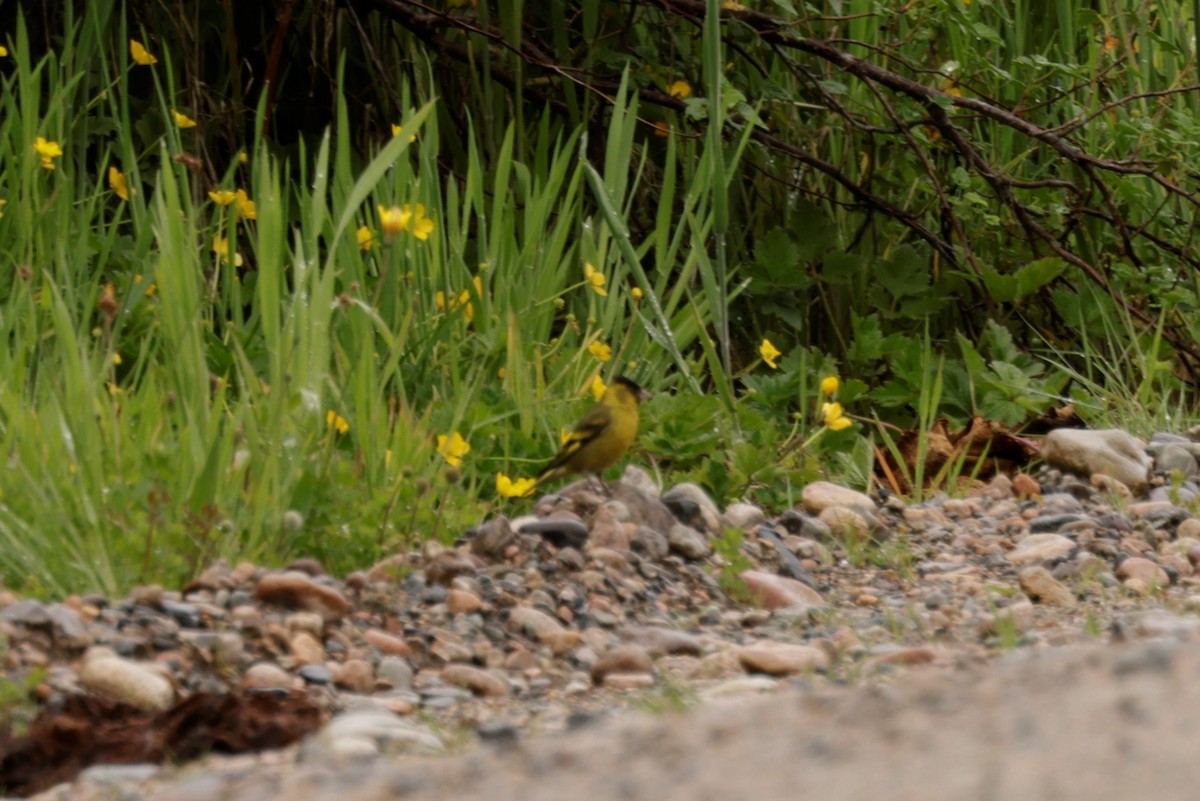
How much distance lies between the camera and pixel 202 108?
5898mm

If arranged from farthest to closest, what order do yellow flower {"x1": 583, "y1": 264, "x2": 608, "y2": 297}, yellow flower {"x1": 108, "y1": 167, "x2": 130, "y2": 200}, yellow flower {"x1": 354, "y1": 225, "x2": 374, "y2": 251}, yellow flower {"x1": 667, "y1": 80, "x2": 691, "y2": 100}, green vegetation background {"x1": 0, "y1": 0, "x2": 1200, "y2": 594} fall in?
1. yellow flower {"x1": 667, "y1": 80, "x2": 691, "y2": 100}
2. yellow flower {"x1": 108, "y1": 167, "x2": 130, "y2": 200}
3. yellow flower {"x1": 583, "y1": 264, "x2": 608, "y2": 297}
4. yellow flower {"x1": 354, "y1": 225, "x2": 374, "y2": 251}
5. green vegetation background {"x1": 0, "y1": 0, "x2": 1200, "y2": 594}

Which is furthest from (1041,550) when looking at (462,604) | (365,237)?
(365,237)

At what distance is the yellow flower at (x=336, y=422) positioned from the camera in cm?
349

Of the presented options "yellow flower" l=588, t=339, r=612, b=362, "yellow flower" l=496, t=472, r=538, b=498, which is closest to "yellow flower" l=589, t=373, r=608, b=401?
"yellow flower" l=588, t=339, r=612, b=362

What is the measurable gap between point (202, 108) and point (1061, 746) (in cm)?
466

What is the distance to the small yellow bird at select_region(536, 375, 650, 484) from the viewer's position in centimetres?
372

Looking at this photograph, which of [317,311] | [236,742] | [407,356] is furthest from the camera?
[407,356]

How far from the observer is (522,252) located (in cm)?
470

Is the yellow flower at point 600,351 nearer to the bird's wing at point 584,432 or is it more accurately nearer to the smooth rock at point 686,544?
the bird's wing at point 584,432

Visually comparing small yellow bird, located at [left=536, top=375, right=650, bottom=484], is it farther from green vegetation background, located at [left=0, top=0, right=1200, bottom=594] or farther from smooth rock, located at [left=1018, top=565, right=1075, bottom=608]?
smooth rock, located at [left=1018, top=565, right=1075, bottom=608]

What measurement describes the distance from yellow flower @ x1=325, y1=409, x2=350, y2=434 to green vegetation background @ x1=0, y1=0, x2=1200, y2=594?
0.01 meters

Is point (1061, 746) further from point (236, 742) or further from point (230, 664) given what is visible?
point (230, 664)

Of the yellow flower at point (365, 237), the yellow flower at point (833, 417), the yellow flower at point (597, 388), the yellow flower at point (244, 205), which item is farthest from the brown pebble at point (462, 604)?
the yellow flower at point (244, 205)

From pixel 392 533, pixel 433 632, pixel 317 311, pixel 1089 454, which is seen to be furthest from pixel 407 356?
pixel 1089 454
